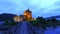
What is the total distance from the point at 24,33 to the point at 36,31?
2.65 ft

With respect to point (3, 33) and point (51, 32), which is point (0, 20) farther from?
point (51, 32)

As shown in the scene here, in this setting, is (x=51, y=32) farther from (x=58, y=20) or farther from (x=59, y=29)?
(x=58, y=20)


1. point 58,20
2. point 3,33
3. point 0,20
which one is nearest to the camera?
point 3,33

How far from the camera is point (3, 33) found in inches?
348

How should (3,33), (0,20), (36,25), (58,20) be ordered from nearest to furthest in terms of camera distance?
(3,33) < (36,25) < (0,20) < (58,20)

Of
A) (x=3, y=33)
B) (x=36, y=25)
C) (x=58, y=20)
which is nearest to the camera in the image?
(x=3, y=33)

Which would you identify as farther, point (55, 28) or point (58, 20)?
point (58, 20)

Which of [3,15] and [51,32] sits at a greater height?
[3,15]

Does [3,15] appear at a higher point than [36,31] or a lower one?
higher

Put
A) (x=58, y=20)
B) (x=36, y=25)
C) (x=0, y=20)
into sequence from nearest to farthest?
(x=36, y=25) → (x=0, y=20) → (x=58, y=20)

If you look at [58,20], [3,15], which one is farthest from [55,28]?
[3,15]

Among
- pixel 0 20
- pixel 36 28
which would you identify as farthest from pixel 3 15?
pixel 36 28

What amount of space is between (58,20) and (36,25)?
1.99 m

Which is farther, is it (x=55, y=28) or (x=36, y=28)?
(x=55, y=28)
